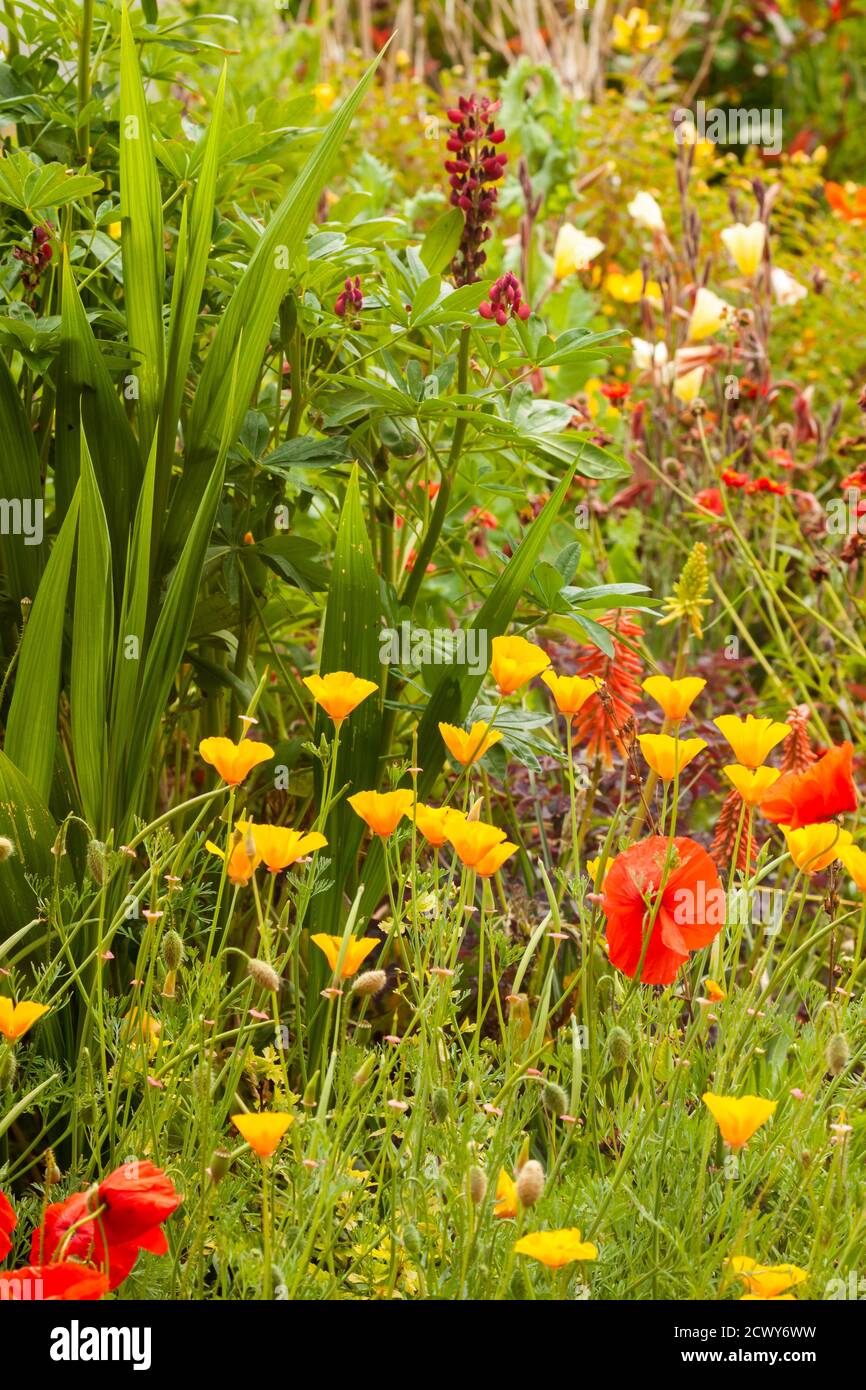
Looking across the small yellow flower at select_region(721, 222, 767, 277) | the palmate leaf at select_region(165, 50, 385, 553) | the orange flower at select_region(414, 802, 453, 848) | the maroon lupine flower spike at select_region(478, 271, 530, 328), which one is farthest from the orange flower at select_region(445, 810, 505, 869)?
the small yellow flower at select_region(721, 222, 767, 277)

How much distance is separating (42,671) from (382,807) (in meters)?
0.42

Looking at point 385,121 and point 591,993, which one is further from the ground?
point 385,121

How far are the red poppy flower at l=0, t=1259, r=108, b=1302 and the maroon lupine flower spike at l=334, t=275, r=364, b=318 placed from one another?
1067 millimetres

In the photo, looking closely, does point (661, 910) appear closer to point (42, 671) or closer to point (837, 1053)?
point (837, 1053)

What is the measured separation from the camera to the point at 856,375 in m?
3.63

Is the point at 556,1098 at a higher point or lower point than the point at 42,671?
lower

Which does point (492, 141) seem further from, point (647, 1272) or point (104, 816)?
point (647, 1272)

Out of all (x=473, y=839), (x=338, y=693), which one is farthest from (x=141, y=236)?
(x=473, y=839)

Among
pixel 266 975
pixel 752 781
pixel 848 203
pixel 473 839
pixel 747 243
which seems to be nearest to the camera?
pixel 266 975

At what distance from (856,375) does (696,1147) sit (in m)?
2.82

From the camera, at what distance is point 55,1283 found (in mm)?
978

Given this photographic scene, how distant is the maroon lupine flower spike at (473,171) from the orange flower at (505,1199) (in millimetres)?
1056

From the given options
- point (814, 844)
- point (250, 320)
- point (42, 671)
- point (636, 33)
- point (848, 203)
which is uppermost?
point (636, 33)

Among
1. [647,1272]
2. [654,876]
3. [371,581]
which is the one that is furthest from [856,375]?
[647,1272]
